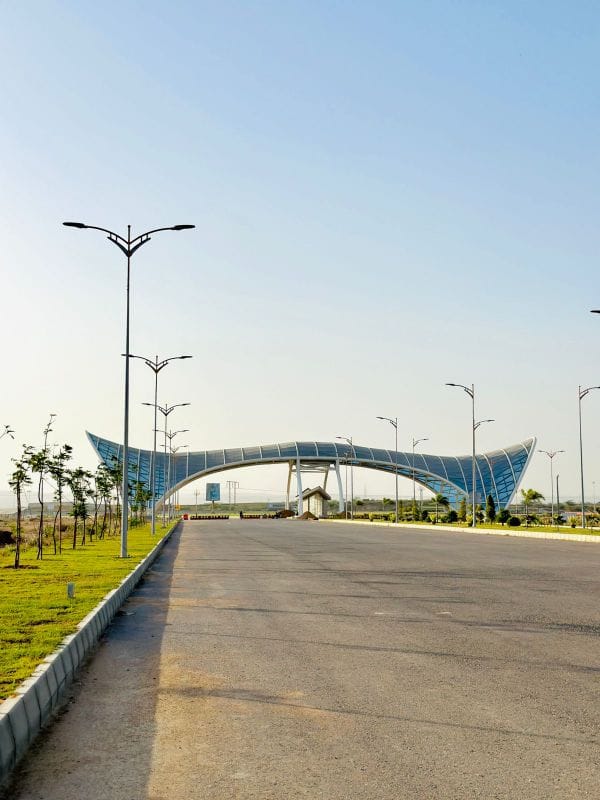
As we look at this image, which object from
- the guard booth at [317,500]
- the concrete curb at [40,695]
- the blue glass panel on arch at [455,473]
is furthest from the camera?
the blue glass panel on arch at [455,473]

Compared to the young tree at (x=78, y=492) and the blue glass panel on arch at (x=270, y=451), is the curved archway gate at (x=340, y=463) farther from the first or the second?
the young tree at (x=78, y=492)

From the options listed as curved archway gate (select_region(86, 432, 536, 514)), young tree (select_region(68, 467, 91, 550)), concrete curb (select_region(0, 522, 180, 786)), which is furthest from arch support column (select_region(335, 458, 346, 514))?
concrete curb (select_region(0, 522, 180, 786))

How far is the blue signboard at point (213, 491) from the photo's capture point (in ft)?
466

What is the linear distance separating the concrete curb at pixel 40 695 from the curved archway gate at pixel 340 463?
136213mm

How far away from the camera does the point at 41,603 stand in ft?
42.4

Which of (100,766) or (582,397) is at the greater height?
(582,397)

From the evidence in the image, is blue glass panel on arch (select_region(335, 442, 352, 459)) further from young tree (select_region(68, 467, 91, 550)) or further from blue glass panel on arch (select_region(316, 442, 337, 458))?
young tree (select_region(68, 467, 91, 550))

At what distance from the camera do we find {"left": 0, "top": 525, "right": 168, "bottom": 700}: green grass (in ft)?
27.0

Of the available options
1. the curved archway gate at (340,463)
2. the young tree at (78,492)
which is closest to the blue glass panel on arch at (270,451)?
the curved archway gate at (340,463)

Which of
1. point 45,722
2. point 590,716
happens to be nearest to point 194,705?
point 45,722

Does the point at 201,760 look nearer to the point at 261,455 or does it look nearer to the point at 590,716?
the point at 590,716

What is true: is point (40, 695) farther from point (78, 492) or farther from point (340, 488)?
point (340, 488)

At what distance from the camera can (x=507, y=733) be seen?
6148 mm

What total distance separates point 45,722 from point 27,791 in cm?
166
